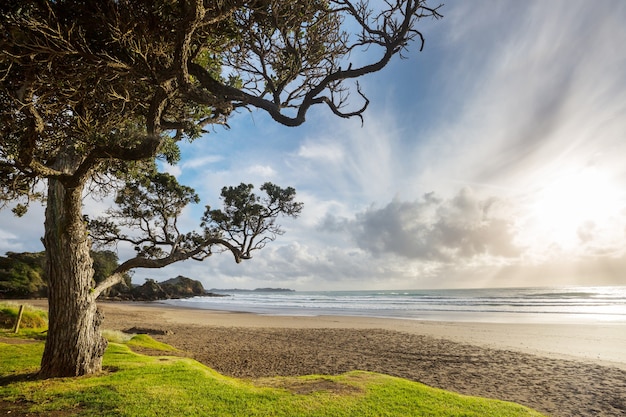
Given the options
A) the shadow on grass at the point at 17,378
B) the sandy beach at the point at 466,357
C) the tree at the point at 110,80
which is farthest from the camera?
the sandy beach at the point at 466,357

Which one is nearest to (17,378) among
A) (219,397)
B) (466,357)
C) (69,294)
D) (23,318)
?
(69,294)

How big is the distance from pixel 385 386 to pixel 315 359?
7.20m

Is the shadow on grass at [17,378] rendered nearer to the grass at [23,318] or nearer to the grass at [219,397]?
the grass at [219,397]

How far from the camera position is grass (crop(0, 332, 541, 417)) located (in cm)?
522

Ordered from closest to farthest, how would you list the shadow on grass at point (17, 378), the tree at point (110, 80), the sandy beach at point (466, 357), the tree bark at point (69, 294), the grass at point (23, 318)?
1. the tree at point (110, 80)
2. the shadow on grass at point (17, 378)
3. the tree bark at point (69, 294)
4. the sandy beach at point (466, 357)
5. the grass at point (23, 318)

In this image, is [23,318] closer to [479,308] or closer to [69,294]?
[69,294]

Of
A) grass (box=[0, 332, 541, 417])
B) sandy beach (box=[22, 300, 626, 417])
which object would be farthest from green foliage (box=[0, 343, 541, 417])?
sandy beach (box=[22, 300, 626, 417])

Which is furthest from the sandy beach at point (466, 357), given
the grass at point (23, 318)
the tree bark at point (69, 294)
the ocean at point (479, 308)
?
the ocean at point (479, 308)

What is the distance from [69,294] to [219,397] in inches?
154

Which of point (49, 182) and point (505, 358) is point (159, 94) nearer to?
point (49, 182)

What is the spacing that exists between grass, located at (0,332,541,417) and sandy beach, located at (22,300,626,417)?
3687mm

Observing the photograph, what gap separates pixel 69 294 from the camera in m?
7.21

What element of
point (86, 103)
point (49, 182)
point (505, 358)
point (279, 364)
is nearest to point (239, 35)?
point (86, 103)

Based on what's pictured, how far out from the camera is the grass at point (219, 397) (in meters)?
5.22
